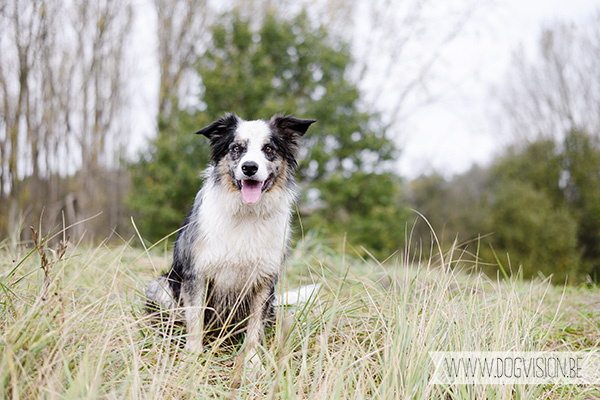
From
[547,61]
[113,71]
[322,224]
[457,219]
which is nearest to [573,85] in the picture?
[547,61]

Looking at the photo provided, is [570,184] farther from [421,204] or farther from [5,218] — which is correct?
[5,218]

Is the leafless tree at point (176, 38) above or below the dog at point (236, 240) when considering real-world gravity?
above

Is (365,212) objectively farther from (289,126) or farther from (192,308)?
(192,308)

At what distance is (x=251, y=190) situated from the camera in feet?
9.09

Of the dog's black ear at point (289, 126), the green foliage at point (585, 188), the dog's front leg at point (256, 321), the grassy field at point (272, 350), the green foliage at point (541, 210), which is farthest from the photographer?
the green foliage at point (585, 188)

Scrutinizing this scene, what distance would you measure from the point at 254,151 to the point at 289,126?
1.75 ft

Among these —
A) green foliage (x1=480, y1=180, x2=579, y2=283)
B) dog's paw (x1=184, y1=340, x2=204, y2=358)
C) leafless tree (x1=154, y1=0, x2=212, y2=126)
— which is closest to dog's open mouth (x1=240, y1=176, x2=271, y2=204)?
dog's paw (x1=184, y1=340, x2=204, y2=358)

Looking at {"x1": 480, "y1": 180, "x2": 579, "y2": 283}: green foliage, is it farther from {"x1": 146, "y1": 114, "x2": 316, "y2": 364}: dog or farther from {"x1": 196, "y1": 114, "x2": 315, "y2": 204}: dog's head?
{"x1": 146, "y1": 114, "x2": 316, "y2": 364}: dog

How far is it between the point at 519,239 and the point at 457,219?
124 inches

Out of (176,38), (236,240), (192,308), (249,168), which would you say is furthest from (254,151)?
(176,38)

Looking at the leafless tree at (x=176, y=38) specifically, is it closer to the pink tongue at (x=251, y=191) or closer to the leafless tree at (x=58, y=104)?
the leafless tree at (x=58, y=104)

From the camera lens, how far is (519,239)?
13586mm

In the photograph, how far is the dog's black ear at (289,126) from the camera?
127 inches

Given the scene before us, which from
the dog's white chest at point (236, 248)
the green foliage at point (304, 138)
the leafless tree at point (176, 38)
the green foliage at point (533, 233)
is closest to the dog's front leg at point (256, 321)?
the dog's white chest at point (236, 248)
